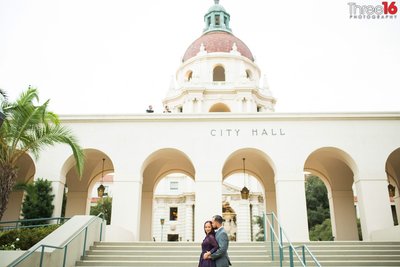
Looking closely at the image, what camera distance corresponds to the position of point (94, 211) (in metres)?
47.3

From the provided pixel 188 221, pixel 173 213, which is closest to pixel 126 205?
pixel 188 221

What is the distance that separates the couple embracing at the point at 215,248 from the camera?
247 inches

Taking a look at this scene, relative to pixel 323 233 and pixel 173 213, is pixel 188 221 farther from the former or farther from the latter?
pixel 323 233

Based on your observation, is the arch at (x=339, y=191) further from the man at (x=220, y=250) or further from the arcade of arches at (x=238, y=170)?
the man at (x=220, y=250)

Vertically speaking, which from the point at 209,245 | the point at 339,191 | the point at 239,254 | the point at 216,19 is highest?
the point at 216,19

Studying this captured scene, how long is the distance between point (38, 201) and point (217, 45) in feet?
85.5

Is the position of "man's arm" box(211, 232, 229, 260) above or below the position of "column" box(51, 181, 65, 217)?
below

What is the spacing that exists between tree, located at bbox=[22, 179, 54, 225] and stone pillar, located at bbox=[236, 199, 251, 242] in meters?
30.6

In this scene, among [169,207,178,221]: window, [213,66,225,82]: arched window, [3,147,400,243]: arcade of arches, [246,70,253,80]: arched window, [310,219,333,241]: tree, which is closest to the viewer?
[3,147,400,243]: arcade of arches

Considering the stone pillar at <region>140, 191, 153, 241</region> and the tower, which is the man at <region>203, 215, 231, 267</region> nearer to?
the stone pillar at <region>140, 191, 153, 241</region>

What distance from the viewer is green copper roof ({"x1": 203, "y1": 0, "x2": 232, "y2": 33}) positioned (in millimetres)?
43388

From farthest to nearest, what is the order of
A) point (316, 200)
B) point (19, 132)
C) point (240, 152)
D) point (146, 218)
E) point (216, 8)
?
1. point (216, 8)
2. point (316, 200)
3. point (146, 218)
4. point (240, 152)
5. point (19, 132)

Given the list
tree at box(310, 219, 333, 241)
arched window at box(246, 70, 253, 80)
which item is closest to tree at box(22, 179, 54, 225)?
tree at box(310, 219, 333, 241)

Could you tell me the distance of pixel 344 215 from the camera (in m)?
19.5
